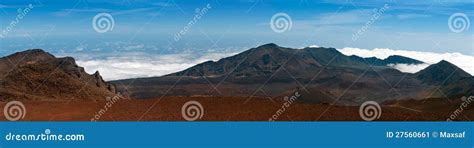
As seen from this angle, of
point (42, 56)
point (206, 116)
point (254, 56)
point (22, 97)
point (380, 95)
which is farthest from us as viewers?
point (254, 56)

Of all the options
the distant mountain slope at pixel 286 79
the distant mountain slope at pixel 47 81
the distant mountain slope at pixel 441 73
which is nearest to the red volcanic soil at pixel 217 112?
the distant mountain slope at pixel 47 81

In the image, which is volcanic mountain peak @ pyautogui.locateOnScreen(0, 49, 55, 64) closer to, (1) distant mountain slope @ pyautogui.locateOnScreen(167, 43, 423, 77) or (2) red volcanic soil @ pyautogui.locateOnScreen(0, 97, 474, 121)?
(2) red volcanic soil @ pyautogui.locateOnScreen(0, 97, 474, 121)

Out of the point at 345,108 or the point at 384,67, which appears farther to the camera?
the point at 384,67

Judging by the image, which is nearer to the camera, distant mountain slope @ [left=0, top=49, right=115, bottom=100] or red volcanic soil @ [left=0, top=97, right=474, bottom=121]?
red volcanic soil @ [left=0, top=97, right=474, bottom=121]

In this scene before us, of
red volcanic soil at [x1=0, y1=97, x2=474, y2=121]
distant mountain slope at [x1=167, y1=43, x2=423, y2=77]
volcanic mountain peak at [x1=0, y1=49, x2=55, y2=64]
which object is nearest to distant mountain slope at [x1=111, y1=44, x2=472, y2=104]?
distant mountain slope at [x1=167, y1=43, x2=423, y2=77]

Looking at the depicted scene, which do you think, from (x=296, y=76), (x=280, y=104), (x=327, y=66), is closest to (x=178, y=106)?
(x=280, y=104)

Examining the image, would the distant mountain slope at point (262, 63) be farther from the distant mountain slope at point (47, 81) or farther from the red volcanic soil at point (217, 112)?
the red volcanic soil at point (217, 112)

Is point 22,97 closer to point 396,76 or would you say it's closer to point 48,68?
point 48,68
